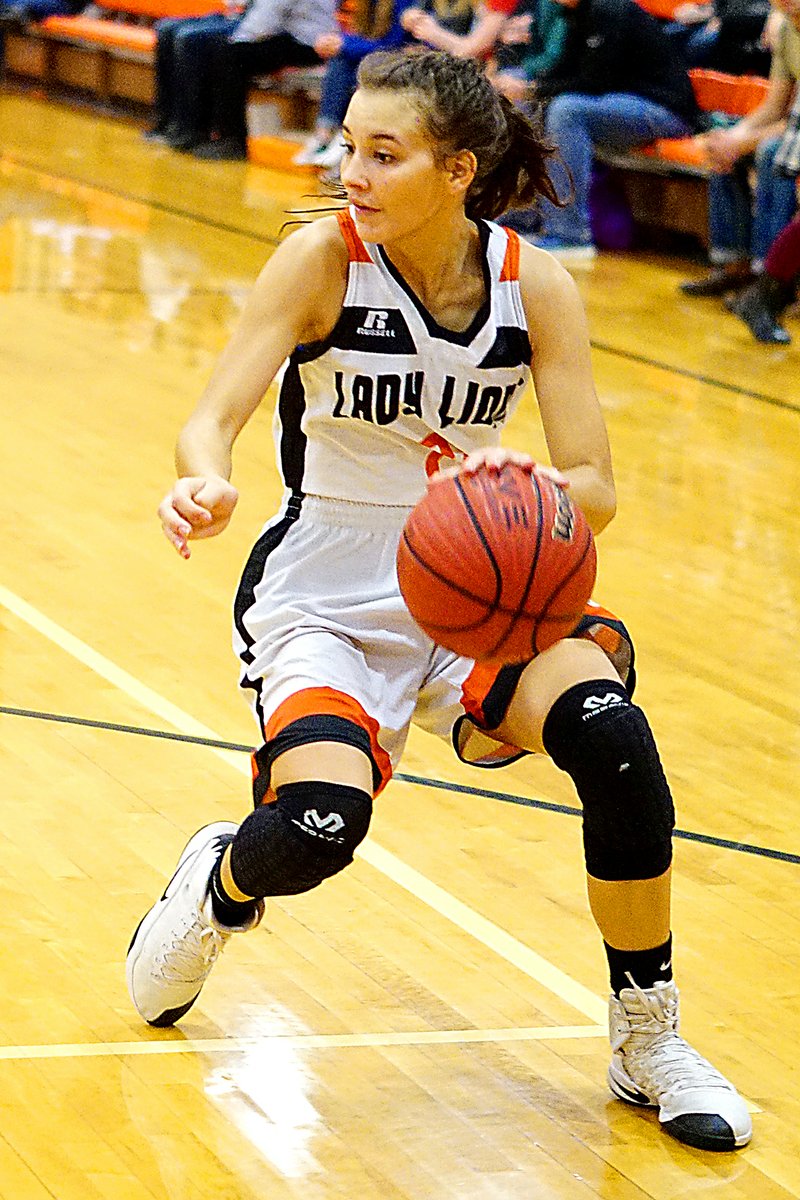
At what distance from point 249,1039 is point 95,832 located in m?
0.75

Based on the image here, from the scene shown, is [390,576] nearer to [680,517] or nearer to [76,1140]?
[76,1140]

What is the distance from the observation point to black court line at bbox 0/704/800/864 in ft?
11.6

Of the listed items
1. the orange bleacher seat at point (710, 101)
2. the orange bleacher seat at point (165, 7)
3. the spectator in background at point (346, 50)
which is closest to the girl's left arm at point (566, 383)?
the orange bleacher seat at point (710, 101)

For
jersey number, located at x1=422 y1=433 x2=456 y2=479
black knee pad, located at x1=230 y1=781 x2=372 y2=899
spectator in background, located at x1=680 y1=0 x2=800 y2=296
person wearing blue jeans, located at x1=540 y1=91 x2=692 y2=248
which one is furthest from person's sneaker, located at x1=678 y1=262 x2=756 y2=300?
black knee pad, located at x1=230 y1=781 x2=372 y2=899

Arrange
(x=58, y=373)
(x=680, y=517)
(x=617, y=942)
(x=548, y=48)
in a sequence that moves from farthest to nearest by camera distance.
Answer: (x=548, y=48) → (x=58, y=373) → (x=680, y=517) → (x=617, y=942)

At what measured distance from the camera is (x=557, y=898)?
10.8 feet

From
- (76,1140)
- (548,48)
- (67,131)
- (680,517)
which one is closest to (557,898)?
(76,1140)

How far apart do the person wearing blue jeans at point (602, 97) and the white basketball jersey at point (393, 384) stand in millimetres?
6915

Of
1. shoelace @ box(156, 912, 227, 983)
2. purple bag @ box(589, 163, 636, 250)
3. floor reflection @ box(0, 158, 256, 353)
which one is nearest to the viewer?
shoelace @ box(156, 912, 227, 983)

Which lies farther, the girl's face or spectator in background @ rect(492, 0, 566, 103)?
spectator in background @ rect(492, 0, 566, 103)

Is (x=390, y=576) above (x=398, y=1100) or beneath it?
above

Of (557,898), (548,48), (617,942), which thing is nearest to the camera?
(617,942)

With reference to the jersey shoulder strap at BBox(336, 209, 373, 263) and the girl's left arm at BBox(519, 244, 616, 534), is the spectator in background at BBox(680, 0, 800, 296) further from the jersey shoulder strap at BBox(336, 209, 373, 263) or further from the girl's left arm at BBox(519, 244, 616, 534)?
the jersey shoulder strap at BBox(336, 209, 373, 263)

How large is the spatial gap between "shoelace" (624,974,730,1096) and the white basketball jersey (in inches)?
31.1
